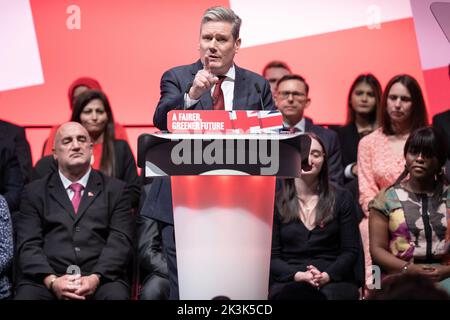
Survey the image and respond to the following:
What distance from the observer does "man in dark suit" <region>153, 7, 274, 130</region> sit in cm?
322

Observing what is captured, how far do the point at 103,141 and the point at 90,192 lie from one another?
0.62 metres

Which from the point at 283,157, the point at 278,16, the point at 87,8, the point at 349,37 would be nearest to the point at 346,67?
the point at 349,37

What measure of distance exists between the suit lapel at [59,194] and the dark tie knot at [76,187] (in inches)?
1.9

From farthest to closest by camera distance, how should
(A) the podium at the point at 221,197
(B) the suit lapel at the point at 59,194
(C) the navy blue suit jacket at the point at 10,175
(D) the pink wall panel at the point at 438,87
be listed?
(D) the pink wall panel at the point at 438,87 → (C) the navy blue suit jacket at the point at 10,175 → (B) the suit lapel at the point at 59,194 → (A) the podium at the point at 221,197

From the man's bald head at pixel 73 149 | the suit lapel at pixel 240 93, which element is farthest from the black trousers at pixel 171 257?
the man's bald head at pixel 73 149

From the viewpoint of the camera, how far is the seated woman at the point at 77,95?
5.17 meters

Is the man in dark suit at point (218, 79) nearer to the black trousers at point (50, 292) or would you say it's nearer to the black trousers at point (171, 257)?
the black trousers at point (171, 257)

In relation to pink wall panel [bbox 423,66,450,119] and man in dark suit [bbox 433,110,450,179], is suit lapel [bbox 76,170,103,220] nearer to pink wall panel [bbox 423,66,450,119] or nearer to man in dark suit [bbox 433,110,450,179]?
man in dark suit [bbox 433,110,450,179]

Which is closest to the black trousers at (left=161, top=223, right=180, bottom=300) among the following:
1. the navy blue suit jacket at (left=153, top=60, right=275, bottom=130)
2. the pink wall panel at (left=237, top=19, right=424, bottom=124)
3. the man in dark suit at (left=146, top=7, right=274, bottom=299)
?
the man in dark suit at (left=146, top=7, right=274, bottom=299)

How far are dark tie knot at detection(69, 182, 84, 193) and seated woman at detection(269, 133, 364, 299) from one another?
97 cm

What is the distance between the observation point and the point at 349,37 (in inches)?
225
